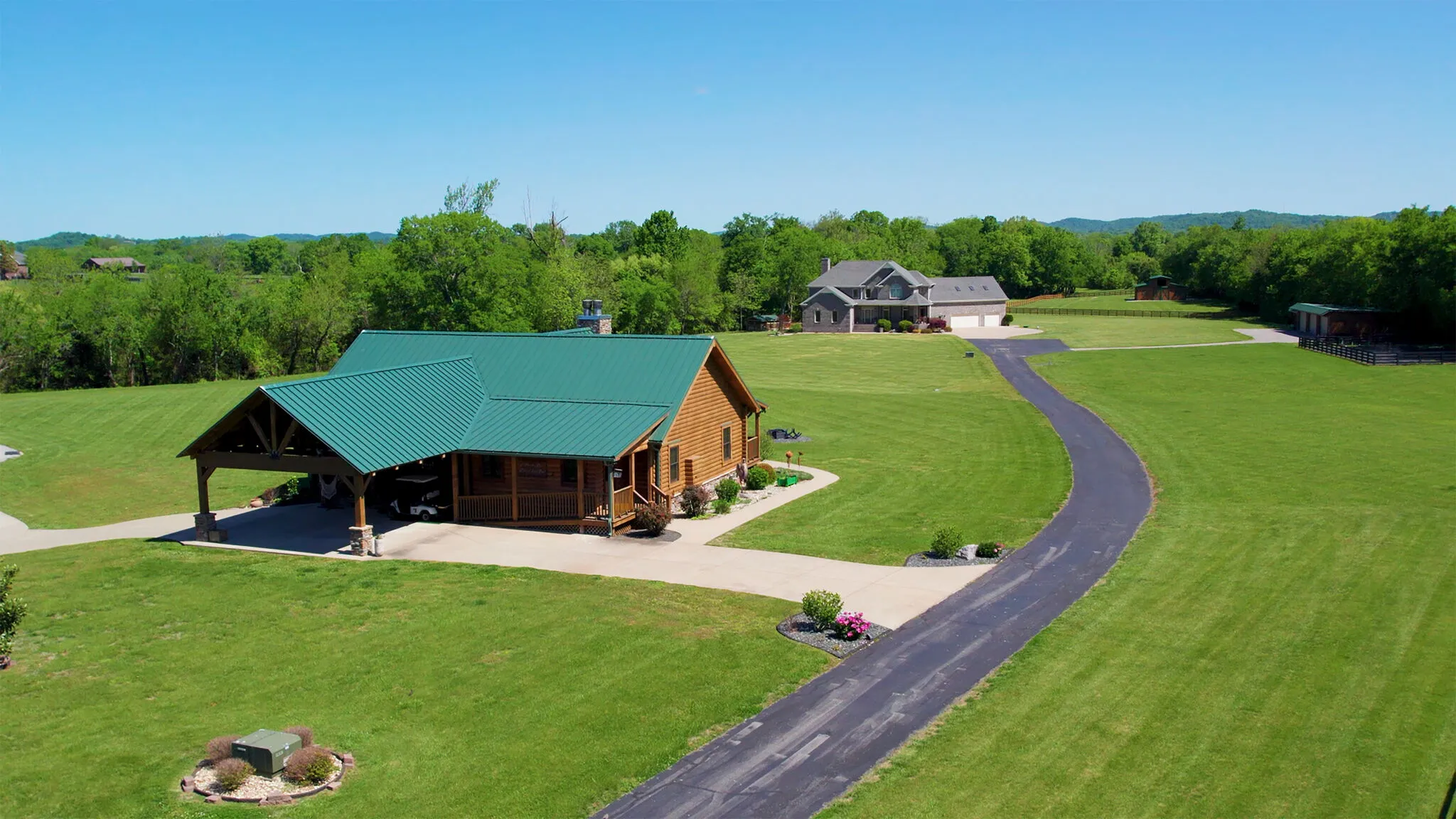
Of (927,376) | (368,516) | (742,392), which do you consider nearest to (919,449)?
(742,392)

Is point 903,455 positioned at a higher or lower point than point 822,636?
higher

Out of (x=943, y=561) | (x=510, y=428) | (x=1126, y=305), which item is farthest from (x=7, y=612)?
(x=1126, y=305)

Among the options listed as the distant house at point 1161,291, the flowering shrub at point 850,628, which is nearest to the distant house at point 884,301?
the distant house at point 1161,291

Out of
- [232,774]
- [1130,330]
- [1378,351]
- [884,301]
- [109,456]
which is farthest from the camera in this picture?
[884,301]

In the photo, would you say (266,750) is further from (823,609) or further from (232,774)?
(823,609)

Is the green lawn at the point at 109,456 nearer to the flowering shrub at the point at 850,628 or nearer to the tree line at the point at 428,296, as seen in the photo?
the tree line at the point at 428,296

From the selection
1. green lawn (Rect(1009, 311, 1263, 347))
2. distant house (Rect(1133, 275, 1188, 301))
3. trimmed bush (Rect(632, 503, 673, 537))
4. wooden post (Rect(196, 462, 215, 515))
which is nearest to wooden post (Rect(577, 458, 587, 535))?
trimmed bush (Rect(632, 503, 673, 537))

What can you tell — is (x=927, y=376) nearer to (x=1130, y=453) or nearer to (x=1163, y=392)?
(x=1163, y=392)

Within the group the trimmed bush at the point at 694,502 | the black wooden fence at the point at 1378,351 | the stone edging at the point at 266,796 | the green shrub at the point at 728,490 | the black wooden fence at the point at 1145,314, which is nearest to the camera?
the stone edging at the point at 266,796
